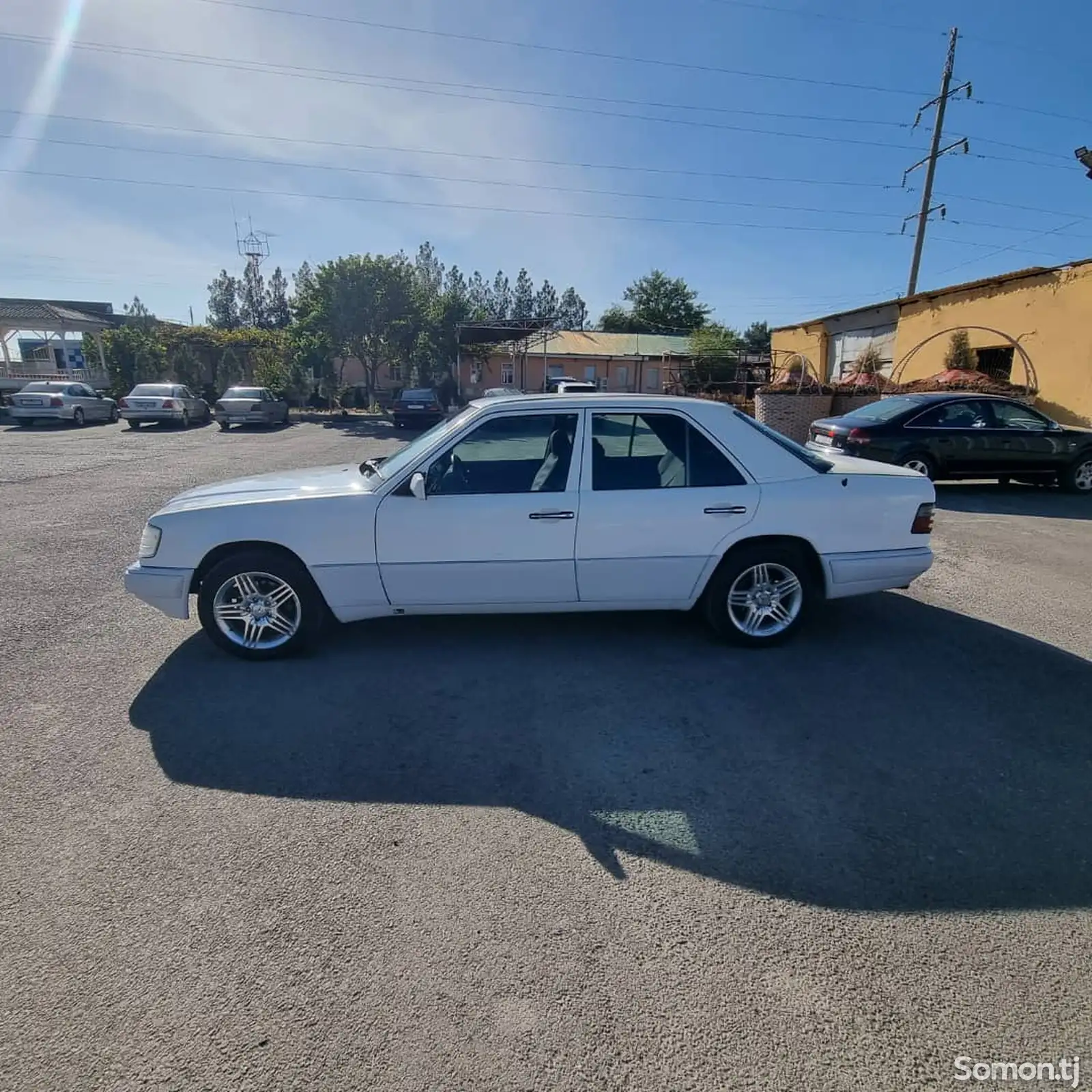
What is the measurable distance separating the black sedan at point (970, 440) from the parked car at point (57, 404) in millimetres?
24636

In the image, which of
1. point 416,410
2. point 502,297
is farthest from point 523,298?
point 416,410

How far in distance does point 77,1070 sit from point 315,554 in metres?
2.51

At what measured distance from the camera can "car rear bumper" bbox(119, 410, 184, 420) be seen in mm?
20594

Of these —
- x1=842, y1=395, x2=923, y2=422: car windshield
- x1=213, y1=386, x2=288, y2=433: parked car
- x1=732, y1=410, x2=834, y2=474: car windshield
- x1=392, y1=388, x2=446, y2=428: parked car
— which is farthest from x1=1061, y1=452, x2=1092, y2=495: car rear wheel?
x1=213, y1=386, x2=288, y2=433: parked car

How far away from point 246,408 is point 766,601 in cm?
2151

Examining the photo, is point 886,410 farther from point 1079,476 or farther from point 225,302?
point 225,302

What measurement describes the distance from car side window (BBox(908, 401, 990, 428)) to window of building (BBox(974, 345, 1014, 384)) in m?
6.97

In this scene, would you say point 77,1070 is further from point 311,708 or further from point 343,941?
point 311,708

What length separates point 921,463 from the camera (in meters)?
9.16

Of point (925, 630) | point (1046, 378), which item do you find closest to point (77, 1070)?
point (925, 630)

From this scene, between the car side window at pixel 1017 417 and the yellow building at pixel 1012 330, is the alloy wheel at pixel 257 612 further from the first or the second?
the yellow building at pixel 1012 330

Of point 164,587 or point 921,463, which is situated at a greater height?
point 921,463

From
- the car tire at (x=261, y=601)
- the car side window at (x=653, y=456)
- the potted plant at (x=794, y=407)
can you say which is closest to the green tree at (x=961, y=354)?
the potted plant at (x=794, y=407)

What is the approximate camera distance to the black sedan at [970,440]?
9.07 metres
